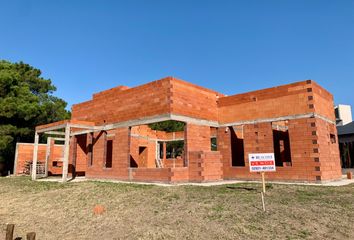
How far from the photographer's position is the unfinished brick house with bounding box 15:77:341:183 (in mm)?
14641

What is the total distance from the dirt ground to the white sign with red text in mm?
1165

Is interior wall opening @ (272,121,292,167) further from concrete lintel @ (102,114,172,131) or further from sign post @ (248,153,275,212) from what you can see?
sign post @ (248,153,275,212)

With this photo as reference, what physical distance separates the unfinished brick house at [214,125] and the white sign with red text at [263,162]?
20.0 feet

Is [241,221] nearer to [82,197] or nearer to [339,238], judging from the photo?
[339,238]

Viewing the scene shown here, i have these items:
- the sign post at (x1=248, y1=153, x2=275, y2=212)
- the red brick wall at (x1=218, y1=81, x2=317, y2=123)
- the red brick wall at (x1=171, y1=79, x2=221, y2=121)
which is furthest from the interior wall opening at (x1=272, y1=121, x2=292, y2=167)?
the sign post at (x1=248, y1=153, x2=275, y2=212)

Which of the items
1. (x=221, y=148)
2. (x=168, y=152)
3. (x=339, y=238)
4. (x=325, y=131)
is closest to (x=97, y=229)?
(x=339, y=238)

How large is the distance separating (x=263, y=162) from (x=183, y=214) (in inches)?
121

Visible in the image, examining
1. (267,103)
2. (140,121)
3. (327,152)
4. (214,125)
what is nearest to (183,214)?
(140,121)

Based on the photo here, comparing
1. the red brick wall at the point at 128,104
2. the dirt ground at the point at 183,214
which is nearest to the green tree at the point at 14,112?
the red brick wall at the point at 128,104

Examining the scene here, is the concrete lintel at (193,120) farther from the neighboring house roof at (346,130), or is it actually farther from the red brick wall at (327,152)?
the neighboring house roof at (346,130)

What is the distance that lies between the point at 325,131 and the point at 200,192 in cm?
921

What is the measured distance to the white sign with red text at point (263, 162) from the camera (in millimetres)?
8656

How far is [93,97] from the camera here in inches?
797

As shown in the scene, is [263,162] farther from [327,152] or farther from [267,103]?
[327,152]
